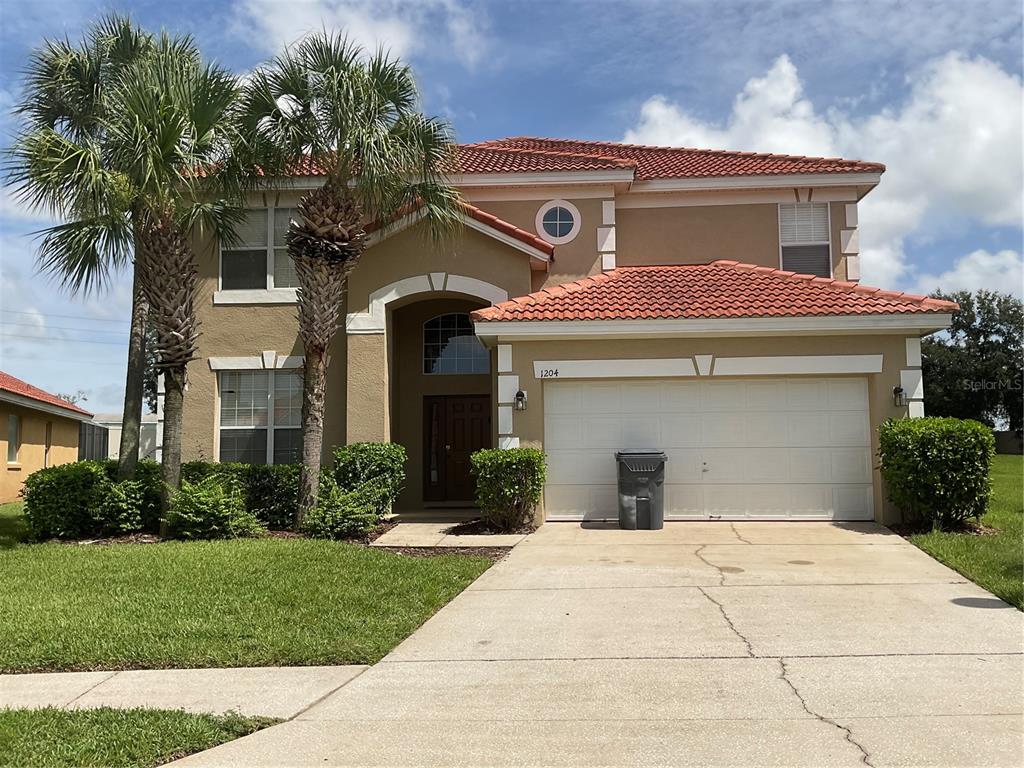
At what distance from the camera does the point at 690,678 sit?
5.84 meters

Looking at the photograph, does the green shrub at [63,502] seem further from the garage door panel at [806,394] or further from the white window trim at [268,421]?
the garage door panel at [806,394]

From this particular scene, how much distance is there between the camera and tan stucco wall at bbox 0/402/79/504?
891 inches

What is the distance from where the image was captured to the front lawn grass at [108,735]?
4.61m

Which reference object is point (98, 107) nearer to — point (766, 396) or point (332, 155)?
point (332, 155)

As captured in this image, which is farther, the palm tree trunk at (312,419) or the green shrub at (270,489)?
the green shrub at (270,489)

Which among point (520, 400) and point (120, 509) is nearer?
point (120, 509)

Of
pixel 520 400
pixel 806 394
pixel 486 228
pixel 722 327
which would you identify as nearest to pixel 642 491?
pixel 520 400

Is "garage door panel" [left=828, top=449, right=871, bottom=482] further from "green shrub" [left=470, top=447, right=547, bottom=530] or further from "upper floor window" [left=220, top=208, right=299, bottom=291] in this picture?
"upper floor window" [left=220, top=208, right=299, bottom=291]

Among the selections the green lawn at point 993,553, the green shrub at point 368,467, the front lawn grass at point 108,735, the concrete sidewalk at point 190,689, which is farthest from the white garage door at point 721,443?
the front lawn grass at point 108,735

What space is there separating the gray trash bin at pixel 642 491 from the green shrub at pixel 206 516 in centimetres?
556

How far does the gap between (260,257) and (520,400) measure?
6268 mm

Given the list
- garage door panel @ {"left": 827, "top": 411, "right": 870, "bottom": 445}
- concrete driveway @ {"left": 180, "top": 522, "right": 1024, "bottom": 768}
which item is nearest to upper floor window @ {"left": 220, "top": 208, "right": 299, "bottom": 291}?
concrete driveway @ {"left": 180, "top": 522, "right": 1024, "bottom": 768}

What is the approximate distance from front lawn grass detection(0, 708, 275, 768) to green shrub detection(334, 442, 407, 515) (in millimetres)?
8375

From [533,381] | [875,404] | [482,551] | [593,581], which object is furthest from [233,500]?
[875,404]
